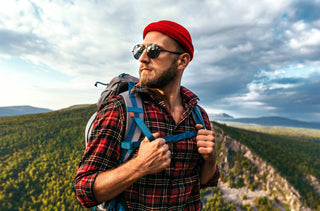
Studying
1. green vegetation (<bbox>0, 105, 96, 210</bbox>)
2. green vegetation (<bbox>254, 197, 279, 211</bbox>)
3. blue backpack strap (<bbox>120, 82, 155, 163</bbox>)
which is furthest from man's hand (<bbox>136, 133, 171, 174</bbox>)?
green vegetation (<bbox>0, 105, 96, 210</bbox>)

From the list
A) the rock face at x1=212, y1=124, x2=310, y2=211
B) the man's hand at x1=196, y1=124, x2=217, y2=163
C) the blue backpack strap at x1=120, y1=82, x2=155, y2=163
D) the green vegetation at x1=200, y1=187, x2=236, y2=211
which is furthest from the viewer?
the rock face at x1=212, y1=124, x2=310, y2=211

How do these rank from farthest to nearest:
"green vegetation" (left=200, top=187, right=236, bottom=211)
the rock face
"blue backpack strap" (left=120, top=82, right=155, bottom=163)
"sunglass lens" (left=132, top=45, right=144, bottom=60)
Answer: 1. the rock face
2. "green vegetation" (left=200, top=187, right=236, bottom=211)
3. "sunglass lens" (left=132, top=45, right=144, bottom=60)
4. "blue backpack strap" (left=120, top=82, right=155, bottom=163)

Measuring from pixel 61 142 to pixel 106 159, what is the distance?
31.4m

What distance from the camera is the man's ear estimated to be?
3572mm

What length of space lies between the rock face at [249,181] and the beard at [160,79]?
19.3 m

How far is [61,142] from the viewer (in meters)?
29.1

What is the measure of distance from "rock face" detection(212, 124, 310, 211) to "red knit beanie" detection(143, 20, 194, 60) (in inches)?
768

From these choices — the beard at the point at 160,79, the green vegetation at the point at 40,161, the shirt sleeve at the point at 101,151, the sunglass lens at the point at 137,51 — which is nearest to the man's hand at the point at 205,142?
the beard at the point at 160,79

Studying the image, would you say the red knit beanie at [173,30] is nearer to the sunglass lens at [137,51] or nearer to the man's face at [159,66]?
the man's face at [159,66]

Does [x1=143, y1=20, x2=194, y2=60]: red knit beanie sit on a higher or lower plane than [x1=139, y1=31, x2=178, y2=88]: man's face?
higher

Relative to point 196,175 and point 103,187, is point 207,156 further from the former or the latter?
point 103,187

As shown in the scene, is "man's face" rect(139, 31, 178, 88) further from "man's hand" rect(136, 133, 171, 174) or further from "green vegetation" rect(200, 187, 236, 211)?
Answer: "green vegetation" rect(200, 187, 236, 211)

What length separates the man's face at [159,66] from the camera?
128 inches

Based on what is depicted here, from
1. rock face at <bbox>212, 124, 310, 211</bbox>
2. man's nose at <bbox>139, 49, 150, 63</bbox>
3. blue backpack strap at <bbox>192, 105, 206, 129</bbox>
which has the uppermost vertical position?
man's nose at <bbox>139, 49, 150, 63</bbox>
